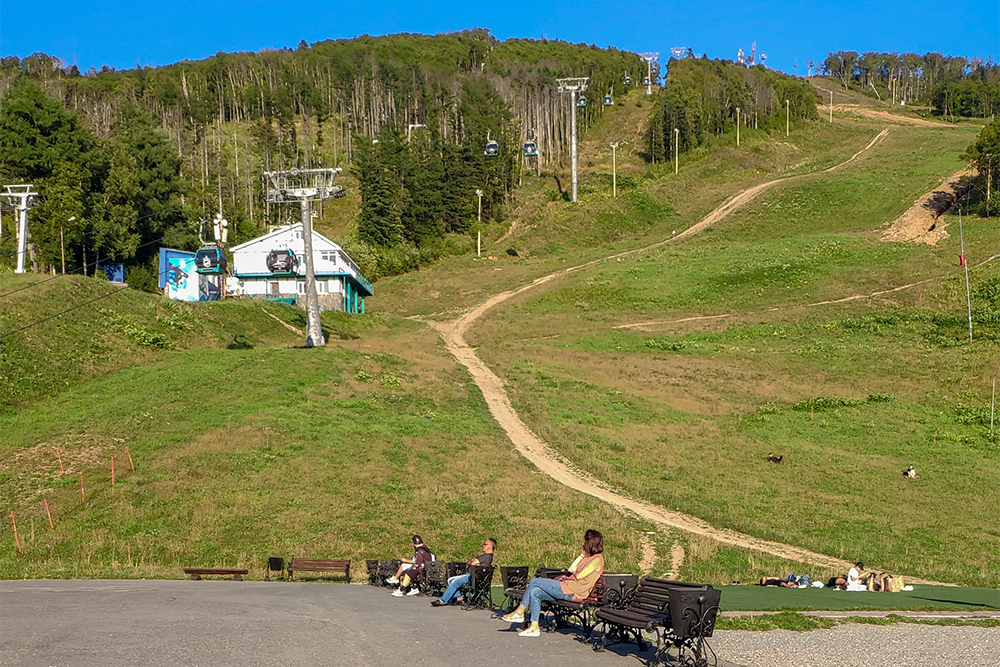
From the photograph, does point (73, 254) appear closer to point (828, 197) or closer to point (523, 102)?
point (828, 197)

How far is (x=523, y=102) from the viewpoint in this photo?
17888 centimetres

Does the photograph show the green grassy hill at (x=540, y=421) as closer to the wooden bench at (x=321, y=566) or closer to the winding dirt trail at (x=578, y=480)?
the winding dirt trail at (x=578, y=480)

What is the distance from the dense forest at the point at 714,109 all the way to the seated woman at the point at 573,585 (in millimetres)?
138505

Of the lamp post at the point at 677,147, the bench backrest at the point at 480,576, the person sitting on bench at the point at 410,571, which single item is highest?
the lamp post at the point at 677,147

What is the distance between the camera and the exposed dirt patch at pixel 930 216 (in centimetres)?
10000

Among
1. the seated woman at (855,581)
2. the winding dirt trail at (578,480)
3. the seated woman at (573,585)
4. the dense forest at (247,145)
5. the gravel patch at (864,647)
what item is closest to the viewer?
the gravel patch at (864,647)

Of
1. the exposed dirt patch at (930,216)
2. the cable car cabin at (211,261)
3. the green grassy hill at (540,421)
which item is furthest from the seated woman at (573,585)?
the exposed dirt patch at (930,216)

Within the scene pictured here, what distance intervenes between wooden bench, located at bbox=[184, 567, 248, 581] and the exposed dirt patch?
90.0 m

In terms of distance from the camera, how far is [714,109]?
6604 inches

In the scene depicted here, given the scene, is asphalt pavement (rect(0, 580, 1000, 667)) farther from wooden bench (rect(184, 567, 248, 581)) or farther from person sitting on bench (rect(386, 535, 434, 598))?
wooden bench (rect(184, 567, 248, 581))

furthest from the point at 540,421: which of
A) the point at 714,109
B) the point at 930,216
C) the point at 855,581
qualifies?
the point at 714,109

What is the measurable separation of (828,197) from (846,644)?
11431cm

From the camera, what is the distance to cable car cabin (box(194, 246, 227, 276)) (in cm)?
6600

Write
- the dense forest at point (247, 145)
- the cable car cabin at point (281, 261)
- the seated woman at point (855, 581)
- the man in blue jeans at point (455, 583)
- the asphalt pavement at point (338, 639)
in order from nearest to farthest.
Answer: the asphalt pavement at point (338, 639) < the man in blue jeans at point (455, 583) < the seated woman at point (855, 581) < the cable car cabin at point (281, 261) < the dense forest at point (247, 145)
